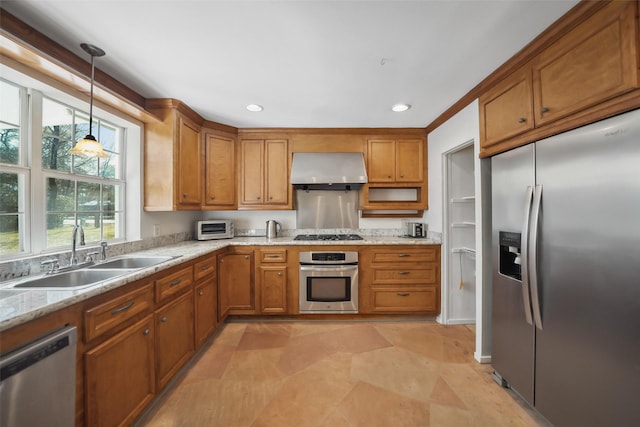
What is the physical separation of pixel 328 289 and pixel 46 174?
2.63m

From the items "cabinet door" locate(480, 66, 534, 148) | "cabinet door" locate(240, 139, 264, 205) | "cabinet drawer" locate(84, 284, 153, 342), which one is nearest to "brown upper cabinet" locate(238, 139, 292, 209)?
"cabinet door" locate(240, 139, 264, 205)

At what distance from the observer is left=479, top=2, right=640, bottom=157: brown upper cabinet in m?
1.09

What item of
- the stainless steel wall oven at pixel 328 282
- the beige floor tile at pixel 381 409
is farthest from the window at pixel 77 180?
the beige floor tile at pixel 381 409

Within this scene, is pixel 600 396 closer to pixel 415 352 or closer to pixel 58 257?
pixel 415 352

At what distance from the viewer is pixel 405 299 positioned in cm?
288

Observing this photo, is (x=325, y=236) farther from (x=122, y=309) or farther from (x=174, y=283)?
(x=122, y=309)

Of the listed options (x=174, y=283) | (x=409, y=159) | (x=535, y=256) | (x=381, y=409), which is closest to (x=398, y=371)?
(x=381, y=409)

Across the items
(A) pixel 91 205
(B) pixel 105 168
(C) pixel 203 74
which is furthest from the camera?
(B) pixel 105 168

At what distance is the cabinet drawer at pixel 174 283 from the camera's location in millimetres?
1657

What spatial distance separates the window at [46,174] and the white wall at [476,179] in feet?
10.7

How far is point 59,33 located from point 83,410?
6.82 ft

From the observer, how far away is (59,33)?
4.73 ft

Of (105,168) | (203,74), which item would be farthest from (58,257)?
(203,74)

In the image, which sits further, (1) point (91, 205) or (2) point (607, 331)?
(1) point (91, 205)
